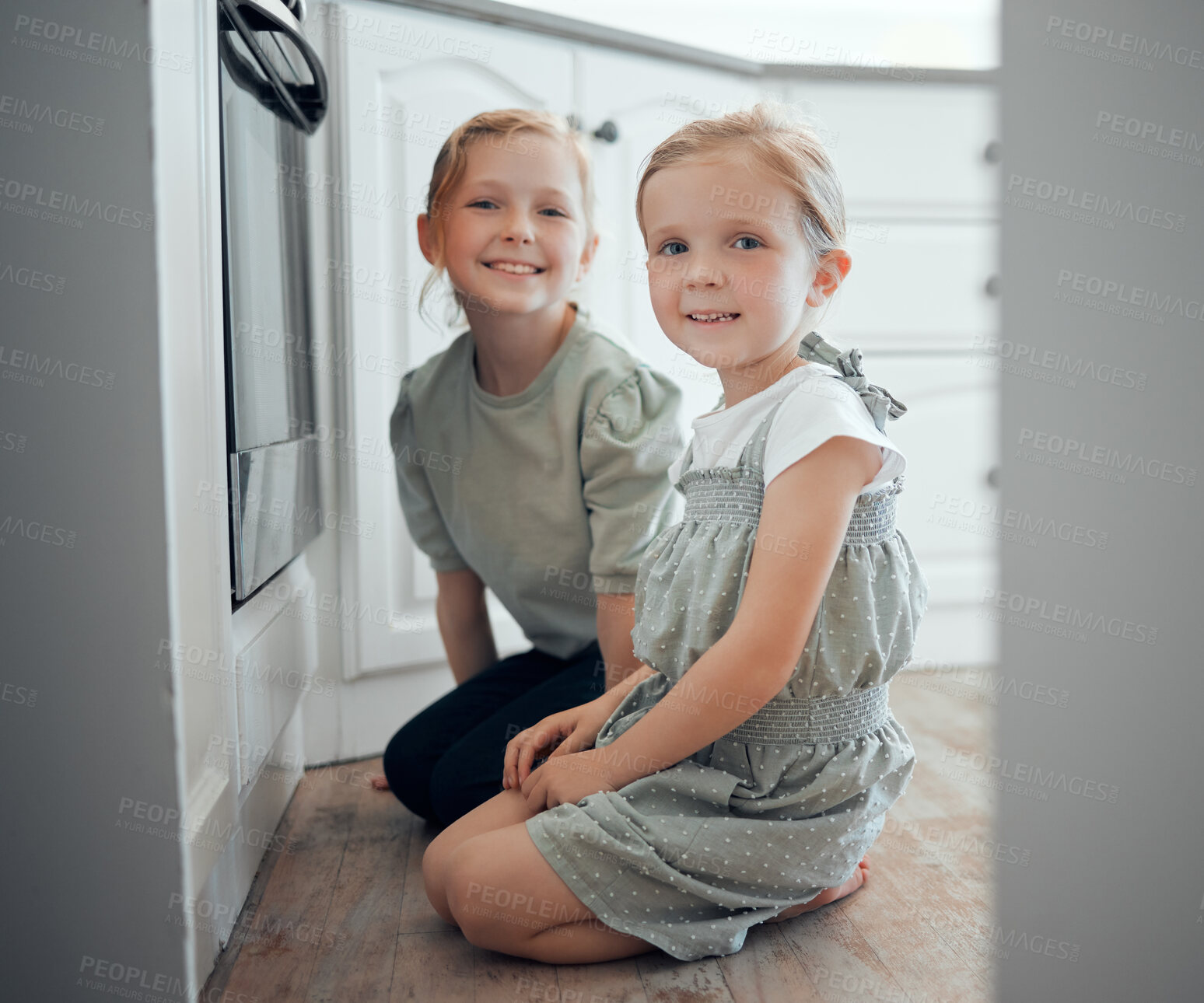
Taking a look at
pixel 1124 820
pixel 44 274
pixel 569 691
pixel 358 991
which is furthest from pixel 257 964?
pixel 1124 820

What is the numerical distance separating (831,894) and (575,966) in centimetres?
27

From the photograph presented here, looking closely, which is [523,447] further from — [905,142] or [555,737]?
[905,142]

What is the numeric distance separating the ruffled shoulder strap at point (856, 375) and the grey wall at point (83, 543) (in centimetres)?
58

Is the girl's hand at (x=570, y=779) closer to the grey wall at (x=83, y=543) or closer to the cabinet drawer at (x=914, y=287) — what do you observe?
the grey wall at (x=83, y=543)

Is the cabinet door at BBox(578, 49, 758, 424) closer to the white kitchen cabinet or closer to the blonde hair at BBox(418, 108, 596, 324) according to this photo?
the white kitchen cabinet

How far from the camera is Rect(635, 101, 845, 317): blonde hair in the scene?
86 cm

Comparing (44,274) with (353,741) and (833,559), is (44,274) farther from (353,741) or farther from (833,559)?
(353,741)

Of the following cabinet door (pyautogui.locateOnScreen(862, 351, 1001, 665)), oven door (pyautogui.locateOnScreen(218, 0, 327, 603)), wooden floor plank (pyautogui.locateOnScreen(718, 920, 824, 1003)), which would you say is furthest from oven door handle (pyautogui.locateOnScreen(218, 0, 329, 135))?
cabinet door (pyautogui.locateOnScreen(862, 351, 1001, 665))

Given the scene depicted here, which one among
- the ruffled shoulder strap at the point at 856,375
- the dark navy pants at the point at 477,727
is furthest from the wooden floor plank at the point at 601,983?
the ruffled shoulder strap at the point at 856,375

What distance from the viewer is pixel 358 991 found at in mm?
818

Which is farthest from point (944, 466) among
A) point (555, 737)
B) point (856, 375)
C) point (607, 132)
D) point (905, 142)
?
point (555, 737)

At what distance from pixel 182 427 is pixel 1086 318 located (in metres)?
0.59

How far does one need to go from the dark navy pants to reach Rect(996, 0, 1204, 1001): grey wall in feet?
2.24

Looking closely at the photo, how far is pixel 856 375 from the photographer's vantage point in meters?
0.89
